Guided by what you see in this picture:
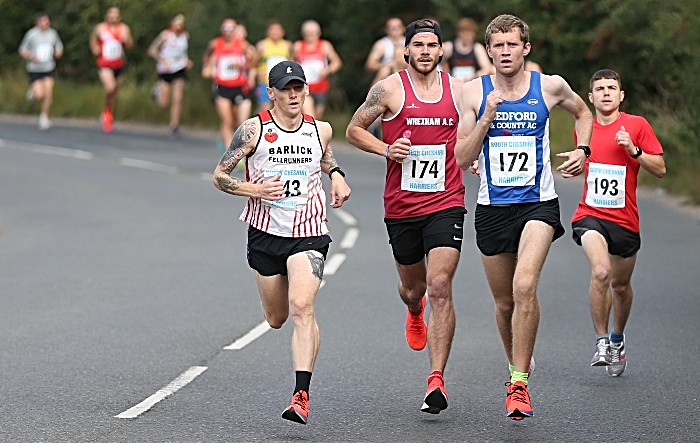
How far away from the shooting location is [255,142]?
8102 mm

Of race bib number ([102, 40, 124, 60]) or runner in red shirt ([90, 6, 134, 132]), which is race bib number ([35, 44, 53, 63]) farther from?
race bib number ([102, 40, 124, 60])

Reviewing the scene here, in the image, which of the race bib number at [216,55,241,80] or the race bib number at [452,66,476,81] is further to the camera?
the race bib number at [216,55,241,80]

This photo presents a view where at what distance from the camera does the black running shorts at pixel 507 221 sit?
26.9 feet

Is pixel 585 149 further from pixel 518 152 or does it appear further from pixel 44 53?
pixel 44 53

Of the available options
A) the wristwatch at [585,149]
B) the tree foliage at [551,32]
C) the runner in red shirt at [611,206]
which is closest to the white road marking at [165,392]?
the runner in red shirt at [611,206]

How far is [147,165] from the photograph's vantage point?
79.1 ft

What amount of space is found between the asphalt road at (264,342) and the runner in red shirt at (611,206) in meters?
0.42

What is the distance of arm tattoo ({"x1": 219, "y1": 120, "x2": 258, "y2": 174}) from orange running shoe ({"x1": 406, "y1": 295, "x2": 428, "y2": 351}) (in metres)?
1.78

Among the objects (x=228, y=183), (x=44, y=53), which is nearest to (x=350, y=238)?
(x=228, y=183)

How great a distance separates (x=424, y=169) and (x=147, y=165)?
16052mm

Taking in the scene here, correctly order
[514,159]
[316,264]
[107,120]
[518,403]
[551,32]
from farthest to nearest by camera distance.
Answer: [107,120] < [551,32] < [514,159] < [316,264] < [518,403]

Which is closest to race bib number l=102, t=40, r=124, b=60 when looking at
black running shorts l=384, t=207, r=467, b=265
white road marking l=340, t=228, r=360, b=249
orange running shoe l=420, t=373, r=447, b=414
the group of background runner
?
white road marking l=340, t=228, r=360, b=249

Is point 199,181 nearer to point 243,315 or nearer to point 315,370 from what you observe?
point 243,315

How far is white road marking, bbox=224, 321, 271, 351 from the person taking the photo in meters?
10.3
